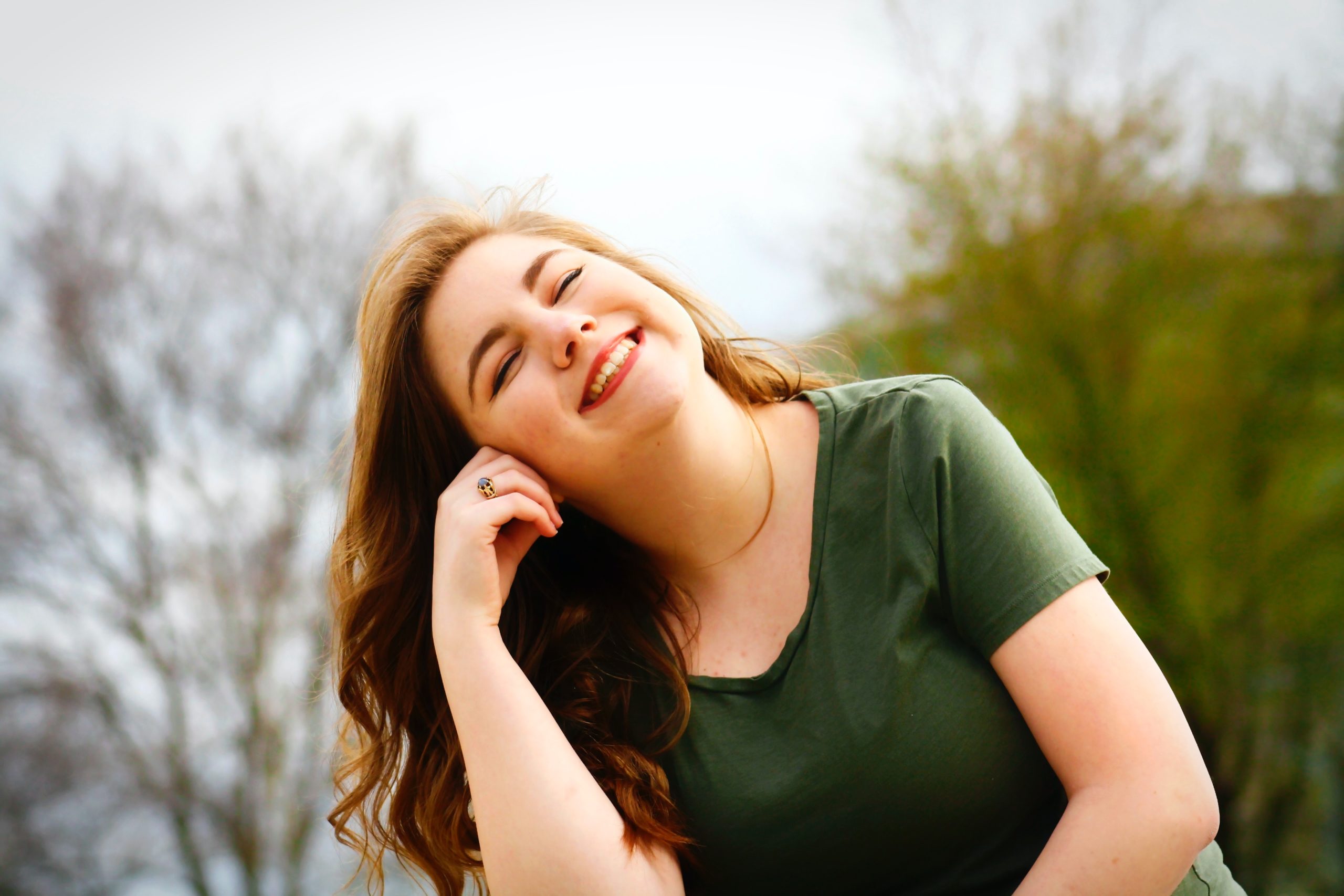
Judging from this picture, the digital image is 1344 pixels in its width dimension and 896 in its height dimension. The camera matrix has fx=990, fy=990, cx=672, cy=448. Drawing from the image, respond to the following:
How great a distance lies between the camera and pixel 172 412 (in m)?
9.90

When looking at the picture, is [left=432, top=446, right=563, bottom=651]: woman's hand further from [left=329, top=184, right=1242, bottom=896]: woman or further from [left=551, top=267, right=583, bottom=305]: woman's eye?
[left=551, top=267, right=583, bottom=305]: woman's eye

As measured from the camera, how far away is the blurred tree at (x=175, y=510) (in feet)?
30.5

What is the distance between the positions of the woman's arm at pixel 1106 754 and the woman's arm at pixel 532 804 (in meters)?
0.58

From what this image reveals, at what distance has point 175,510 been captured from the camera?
9.88 metres

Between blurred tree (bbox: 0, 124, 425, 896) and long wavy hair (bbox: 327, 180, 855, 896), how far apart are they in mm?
8121

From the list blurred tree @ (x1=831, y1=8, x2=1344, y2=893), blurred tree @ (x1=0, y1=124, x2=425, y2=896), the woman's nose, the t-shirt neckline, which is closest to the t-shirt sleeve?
the t-shirt neckline

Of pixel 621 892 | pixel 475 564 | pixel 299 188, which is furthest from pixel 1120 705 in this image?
pixel 299 188

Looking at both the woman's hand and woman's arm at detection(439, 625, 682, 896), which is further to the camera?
the woman's hand

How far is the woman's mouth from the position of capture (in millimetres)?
1588

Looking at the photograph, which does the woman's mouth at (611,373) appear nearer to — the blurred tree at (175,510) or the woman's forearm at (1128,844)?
the woman's forearm at (1128,844)

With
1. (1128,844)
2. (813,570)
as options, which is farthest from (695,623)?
(1128,844)

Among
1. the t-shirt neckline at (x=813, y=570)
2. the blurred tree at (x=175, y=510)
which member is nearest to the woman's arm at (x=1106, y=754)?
the t-shirt neckline at (x=813, y=570)

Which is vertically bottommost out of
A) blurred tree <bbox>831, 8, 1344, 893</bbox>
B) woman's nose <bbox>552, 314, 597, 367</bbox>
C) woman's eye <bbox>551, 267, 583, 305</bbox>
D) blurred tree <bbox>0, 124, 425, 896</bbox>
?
blurred tree <bbox>0, 124, 425, 896</bbox>

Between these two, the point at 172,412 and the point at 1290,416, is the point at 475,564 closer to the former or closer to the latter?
the point at 1290,416
